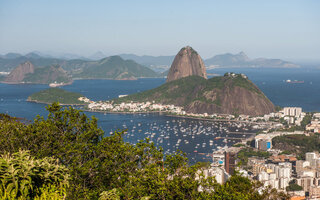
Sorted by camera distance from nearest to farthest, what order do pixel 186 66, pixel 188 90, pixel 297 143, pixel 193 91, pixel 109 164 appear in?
pixel 109 164
pixel 297 143
pixel 193 91
pixel 188 90
pixel 186 66

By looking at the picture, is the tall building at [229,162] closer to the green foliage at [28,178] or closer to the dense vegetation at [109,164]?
the dense vegetation at [109,164]

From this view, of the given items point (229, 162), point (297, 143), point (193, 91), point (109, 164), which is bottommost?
point (297, 143)

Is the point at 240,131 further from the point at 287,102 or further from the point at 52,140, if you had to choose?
the point at 52,140

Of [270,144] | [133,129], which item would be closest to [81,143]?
[270,144]

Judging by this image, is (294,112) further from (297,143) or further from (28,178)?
(28,178)

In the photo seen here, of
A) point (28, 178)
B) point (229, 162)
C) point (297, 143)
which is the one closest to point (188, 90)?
point (297, 143)

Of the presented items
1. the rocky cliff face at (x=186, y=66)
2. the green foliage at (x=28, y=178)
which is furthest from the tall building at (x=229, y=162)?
the rocky cliff face at (x=186, y=66)
